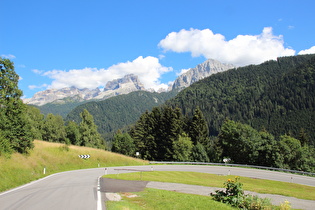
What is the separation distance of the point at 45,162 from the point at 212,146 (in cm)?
4825

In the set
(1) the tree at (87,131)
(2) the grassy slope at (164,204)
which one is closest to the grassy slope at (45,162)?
(2) the grassy slope at (164,204)

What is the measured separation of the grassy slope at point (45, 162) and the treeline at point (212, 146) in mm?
13548

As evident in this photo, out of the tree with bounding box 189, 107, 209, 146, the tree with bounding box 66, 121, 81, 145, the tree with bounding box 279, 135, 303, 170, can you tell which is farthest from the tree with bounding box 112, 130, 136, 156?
the tree with bounding box 279, 135, 303, 170

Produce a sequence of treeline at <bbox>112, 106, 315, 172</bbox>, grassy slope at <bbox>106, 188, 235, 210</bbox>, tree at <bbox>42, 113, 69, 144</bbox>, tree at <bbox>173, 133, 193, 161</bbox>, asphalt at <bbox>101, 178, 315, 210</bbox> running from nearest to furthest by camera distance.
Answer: grassy slope at <bbox>106, 188, 235, 210</bbox> < asphalt at <bbox>101, 178, 315, 210</bbox> < treeline at <bbox>112, 106, 315, 172</bbox> < tree at <bbox>173, 133, 193, 161</bbox> < tree at <bbox>42, 113, 69, 144</bbox>

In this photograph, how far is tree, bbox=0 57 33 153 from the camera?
2747 centimetres

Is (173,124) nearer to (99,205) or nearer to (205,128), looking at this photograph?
(205,128)

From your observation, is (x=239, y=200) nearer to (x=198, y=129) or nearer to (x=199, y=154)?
(x=199, y=154)

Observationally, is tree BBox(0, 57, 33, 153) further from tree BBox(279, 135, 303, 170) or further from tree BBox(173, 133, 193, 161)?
tree BBox(279, 135, 303, 170)

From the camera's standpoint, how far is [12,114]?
28812 millimetres

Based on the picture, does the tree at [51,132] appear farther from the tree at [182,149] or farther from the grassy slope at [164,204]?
the grassy slope at [164,204]

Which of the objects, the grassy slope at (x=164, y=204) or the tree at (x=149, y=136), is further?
the tree at (x=149, y=136)

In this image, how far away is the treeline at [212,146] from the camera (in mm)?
57844

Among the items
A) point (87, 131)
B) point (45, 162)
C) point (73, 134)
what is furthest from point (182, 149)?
point (73, 134)

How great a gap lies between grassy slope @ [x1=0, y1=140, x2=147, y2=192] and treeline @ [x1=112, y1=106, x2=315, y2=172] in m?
13.5
